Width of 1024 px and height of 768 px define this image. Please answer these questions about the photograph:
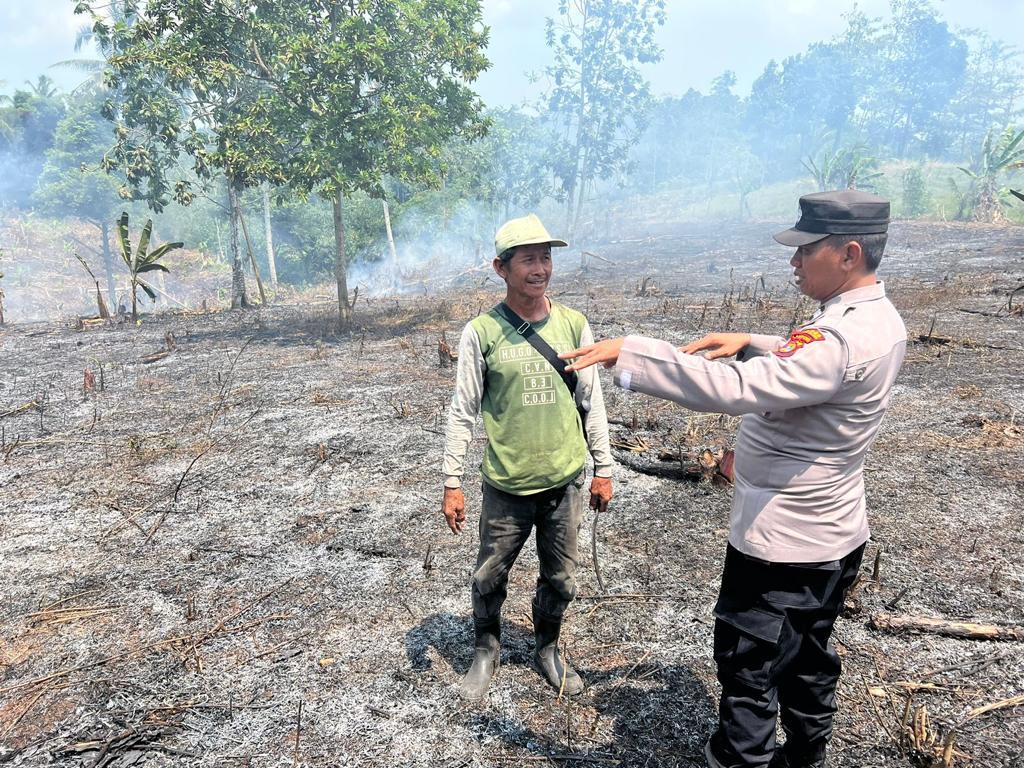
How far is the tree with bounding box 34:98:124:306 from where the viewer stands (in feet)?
105

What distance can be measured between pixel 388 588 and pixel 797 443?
9.32ft

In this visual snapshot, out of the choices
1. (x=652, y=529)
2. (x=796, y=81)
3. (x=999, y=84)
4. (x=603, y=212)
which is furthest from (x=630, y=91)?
(x=652, y=529)

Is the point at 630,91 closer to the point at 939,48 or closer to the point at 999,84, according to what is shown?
the point at 939,48

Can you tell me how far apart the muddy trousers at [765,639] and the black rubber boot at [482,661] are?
1.14m

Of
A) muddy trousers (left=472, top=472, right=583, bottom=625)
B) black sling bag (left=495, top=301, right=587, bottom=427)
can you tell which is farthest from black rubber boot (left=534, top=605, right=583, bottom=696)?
black sling bag (left=495, top=301, right=587, bottom=427)

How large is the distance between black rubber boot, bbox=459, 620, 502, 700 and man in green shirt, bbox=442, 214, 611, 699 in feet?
0.03

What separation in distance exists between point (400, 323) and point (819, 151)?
172 ft

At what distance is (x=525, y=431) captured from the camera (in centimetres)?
261

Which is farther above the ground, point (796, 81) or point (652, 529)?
point (796, 81)

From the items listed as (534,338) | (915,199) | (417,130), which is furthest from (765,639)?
(915,199)

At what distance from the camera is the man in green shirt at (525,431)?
2568 mm

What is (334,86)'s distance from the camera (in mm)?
11211

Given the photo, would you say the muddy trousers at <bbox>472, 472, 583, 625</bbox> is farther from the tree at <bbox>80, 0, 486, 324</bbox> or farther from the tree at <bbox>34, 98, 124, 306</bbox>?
the tree at <bbox>34, 98, 124, 306</bbox>

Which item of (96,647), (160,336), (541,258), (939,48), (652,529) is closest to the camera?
(541,258)
